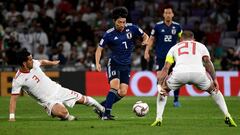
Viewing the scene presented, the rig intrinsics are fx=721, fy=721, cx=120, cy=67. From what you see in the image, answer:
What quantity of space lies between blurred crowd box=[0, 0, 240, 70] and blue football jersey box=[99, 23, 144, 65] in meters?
10.1

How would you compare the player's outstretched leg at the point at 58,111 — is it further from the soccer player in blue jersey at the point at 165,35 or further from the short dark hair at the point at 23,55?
the soccer player in blue jersey at the point at 165,35

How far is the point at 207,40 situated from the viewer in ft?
91.0

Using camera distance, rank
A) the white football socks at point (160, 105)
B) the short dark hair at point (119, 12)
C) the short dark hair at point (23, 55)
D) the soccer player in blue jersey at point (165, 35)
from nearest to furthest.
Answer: the white football socks at point (160, 105) < the short dark hair at point (23, 55) < the short dark hair at point (119, 12) < the soccer player in blue jersey at point (165, 35)

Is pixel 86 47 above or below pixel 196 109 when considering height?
above

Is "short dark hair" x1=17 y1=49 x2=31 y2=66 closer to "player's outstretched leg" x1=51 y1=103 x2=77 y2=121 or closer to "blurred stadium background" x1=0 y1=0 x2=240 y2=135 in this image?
"player's outstretched leg" x1=51 y1=103 x2=77 y2=121

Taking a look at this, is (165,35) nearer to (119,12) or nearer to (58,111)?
(119,12)

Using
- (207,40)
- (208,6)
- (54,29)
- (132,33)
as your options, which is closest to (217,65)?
(207,40)

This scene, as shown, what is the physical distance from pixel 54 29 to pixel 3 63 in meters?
3.26

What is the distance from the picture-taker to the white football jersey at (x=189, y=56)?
12.9 metres

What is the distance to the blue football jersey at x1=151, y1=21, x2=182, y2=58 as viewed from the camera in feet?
60.8

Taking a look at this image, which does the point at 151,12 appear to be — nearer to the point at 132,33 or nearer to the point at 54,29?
the point at 54,29

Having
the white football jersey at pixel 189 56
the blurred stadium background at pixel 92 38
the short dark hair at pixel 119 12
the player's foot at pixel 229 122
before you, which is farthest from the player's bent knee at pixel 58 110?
the blurred stadium background at pixel 92 38

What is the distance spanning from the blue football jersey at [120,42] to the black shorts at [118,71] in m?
0.09

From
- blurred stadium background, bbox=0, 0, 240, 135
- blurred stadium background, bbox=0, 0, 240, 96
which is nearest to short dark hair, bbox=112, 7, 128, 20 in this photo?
blurred stadium background, bbox=0, 0, 240, 135
